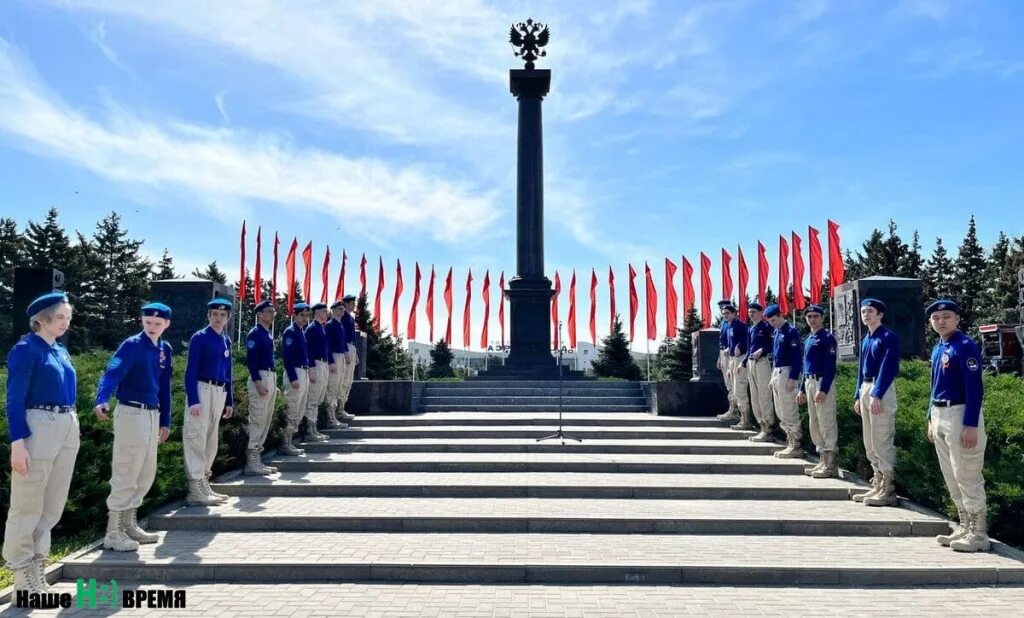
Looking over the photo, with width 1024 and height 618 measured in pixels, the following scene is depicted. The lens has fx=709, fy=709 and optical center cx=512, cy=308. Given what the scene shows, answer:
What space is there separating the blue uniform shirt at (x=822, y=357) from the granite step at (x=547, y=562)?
7.93 ft

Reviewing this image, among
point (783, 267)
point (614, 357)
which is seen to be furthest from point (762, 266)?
point (614, 357)

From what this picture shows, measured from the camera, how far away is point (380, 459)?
9.83 m

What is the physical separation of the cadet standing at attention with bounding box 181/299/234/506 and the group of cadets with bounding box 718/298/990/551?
22.3 feet

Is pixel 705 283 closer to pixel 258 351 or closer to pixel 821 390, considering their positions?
pixel 821 390

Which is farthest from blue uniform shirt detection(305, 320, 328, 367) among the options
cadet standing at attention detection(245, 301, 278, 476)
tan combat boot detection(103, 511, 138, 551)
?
tan combat boot detection(103, 511, 138, 551)

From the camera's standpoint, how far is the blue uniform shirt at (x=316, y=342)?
1097cm

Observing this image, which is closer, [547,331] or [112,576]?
[112,576]

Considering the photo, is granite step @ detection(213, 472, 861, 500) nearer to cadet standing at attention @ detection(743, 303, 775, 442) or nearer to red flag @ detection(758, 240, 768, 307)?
cadet standing at attention @ detection(743, 303, 775, 442)

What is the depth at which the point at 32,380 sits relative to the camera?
493cm

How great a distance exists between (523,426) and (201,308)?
21.5ft

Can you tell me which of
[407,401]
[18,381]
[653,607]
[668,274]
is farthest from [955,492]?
[668,274]

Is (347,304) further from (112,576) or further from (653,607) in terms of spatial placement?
(653,607)

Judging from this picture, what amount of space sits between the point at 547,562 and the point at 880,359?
4.16 meters

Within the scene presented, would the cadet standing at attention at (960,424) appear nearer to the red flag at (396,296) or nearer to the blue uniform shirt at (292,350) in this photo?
the blue uniform shirt at (292,350)
